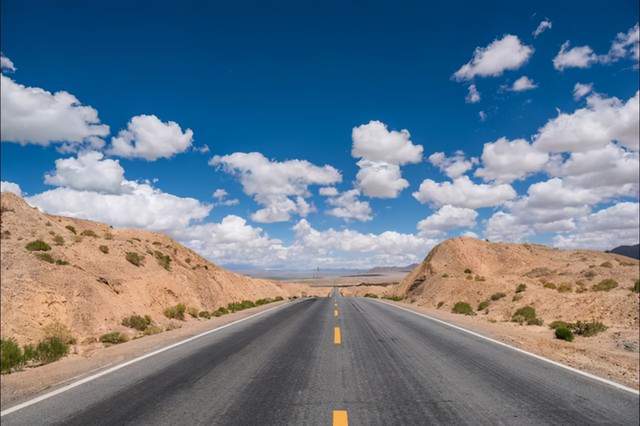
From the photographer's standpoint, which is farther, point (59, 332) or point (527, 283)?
point (527, 283)

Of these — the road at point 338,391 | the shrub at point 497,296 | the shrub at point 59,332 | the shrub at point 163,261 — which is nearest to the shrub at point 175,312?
the shrub at point 59,332

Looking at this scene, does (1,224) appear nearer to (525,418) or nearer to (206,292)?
(206,292)

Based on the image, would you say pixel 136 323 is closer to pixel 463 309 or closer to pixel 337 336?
pixel 337 336

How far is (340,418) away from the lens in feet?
15.8

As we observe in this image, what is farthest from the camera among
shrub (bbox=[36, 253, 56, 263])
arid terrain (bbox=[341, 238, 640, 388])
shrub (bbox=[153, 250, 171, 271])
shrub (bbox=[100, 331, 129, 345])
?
shrub (bbox=[153, 250, 171, 271])

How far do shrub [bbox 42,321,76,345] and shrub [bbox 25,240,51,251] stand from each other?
20.1ft

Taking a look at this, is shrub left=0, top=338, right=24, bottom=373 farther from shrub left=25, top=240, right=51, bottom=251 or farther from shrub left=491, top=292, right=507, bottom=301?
A: shrub left=491, top=292, right=507, bottom=301

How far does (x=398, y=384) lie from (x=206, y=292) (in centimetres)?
2883

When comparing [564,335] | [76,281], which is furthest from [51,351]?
[564,335]

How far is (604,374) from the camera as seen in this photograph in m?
7.81

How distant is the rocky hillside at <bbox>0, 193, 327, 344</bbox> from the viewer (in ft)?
47.4

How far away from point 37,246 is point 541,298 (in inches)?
1093

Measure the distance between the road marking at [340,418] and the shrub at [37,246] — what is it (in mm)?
19270

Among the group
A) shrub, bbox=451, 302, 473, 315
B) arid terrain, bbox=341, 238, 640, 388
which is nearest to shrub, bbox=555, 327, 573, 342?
arid terrain, bbox=341, 238, 640, 388
